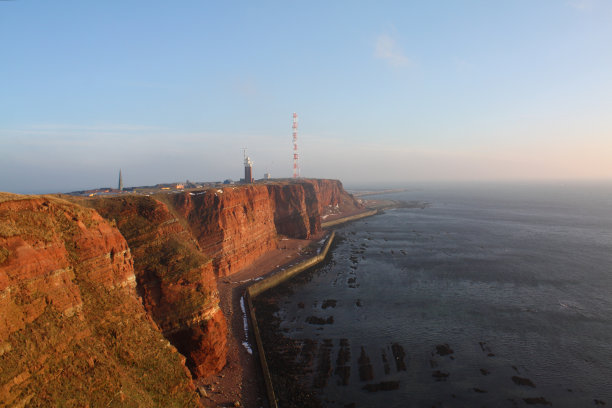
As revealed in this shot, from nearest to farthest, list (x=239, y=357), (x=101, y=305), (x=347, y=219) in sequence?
(x=101, y=305) < (x=239, y=357) < (x=347, y=219)

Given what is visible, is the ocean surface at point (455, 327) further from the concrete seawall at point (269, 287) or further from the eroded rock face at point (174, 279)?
the eroded rock face at point (174, 279)

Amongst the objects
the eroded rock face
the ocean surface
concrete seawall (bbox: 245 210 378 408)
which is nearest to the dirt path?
concrete seawall (bbox: 245 210 378 408)

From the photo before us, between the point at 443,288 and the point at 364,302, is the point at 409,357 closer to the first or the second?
the point at 364,302

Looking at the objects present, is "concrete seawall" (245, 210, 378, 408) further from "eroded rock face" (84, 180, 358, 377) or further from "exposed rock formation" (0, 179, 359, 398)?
"exposed rock formation" (0, 179, 359, 398)

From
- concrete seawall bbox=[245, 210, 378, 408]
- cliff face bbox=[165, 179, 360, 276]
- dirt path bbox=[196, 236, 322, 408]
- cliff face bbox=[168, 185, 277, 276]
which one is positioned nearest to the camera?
dirt path bbox=[196, 236, 322, 408]

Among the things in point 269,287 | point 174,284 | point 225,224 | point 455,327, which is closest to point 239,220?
point 225,224

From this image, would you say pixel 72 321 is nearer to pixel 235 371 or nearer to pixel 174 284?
pixel 174 284
